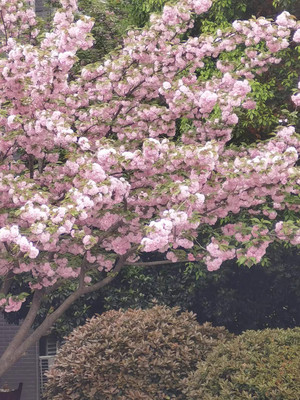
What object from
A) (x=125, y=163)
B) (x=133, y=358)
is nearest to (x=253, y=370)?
(x=133, y=358)

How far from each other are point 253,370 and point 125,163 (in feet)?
7.52

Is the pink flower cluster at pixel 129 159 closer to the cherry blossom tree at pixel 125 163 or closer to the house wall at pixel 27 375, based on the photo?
the cherry blossom tree at pixel 125 163

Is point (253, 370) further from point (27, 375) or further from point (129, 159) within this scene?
point (27, 375)

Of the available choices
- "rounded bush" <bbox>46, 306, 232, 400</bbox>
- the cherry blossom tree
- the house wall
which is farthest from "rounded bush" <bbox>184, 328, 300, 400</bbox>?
the house wall

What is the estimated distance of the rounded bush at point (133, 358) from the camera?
8.29 m

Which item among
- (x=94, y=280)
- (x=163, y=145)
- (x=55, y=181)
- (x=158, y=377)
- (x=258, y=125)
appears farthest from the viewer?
(x=94, y=280)

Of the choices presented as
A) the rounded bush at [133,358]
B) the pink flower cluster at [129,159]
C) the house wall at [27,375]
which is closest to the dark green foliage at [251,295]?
the rounded bush at [133,358]

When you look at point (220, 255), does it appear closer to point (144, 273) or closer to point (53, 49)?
point (53, 49)

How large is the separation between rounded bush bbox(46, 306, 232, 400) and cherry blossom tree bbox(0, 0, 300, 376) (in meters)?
1.02

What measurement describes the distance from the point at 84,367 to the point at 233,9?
5.70 metres

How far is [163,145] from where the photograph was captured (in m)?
6.89

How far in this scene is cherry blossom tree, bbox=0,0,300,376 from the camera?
259 inches

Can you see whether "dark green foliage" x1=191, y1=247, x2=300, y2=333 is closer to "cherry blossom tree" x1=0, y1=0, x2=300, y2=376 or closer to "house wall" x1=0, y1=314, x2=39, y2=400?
"cherry blossom tree" x1=0, y1=0, x2=300, y2=376

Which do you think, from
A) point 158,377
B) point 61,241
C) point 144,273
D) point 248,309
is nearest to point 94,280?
point 144,273
